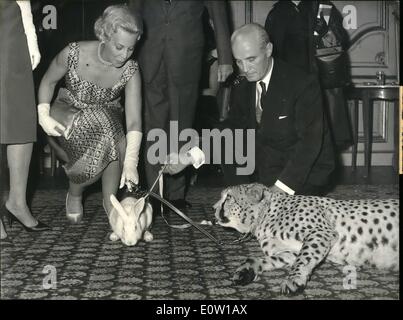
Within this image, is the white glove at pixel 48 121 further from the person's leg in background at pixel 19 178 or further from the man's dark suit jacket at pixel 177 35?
the man's dark suit jacket at pixel 177 35

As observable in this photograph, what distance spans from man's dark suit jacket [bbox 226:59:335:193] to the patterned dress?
0.71 metres

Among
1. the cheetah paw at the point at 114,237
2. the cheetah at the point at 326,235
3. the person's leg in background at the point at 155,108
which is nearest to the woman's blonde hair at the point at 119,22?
the person's leg in background at the point at 155,108

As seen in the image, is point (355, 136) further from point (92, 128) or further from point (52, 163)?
point (92, 128)

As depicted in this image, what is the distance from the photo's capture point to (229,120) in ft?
10.8

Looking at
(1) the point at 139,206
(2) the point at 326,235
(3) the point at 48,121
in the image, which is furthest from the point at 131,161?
(2) the point at 326,235

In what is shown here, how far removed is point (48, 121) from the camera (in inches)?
117

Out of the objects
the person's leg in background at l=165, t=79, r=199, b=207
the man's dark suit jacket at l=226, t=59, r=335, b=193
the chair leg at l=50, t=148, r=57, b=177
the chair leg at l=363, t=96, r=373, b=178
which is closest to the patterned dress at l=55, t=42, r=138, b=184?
the person's leg in background at l=165, t=79, r=199, b=207

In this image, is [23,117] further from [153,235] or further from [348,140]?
[348,140]

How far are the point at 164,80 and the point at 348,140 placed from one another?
60.9 inches

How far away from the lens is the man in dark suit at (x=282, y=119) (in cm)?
285

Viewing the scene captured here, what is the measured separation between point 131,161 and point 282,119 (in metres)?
0.76

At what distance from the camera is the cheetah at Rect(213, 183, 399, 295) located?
2.20m

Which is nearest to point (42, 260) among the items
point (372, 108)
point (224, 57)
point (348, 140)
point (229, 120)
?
point (229, 120)

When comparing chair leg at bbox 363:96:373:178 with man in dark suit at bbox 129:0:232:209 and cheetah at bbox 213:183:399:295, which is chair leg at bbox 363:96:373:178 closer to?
man in dark suit at bbox 129:0:232:209
